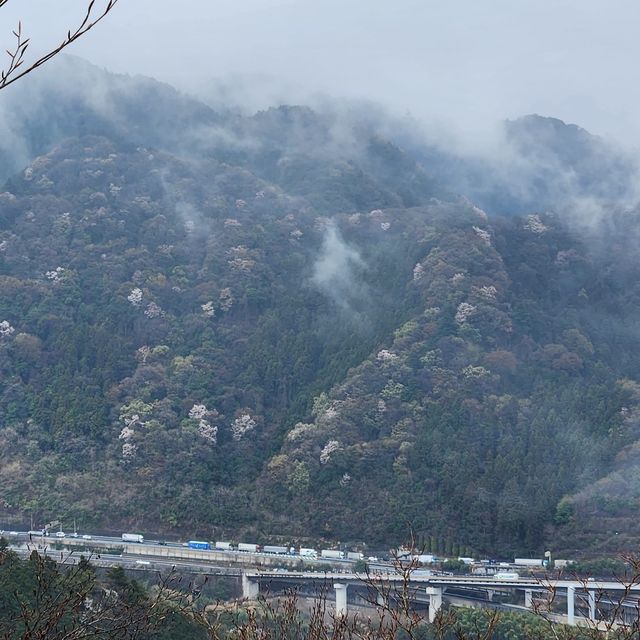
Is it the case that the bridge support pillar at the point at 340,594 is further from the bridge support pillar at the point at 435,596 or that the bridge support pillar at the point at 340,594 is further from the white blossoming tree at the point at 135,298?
the white blossoming tree at the point at 135,298

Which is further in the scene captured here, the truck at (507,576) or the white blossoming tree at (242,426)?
the white blossoming tree at (242,426)

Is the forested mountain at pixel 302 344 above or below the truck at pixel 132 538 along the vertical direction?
above

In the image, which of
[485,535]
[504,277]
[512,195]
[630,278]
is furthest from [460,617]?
[512,195]

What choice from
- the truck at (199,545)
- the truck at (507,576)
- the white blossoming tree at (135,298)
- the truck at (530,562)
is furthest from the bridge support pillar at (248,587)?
the white blossoming tree at (135,298)

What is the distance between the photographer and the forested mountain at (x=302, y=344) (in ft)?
155

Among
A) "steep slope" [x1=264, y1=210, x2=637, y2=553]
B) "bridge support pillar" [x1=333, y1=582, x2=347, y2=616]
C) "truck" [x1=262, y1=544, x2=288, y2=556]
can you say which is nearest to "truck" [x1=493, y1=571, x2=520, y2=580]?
"steep slope" [x1=264, y1=210, x2=637, y2=553]

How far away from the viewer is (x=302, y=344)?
5775 cm

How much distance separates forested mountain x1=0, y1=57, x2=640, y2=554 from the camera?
47.1 m

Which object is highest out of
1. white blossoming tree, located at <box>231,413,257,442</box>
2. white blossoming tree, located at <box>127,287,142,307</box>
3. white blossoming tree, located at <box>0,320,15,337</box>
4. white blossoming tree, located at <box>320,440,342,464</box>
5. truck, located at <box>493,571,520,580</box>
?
white blossoming tree, located at <box>127,287,142,307</box>

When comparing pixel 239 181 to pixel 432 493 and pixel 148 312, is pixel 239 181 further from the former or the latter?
pixel 432 493

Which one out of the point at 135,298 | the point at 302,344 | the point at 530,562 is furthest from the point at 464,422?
the point at 135,298

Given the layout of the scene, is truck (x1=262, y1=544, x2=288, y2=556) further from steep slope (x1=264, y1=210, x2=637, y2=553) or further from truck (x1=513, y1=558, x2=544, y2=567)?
truck (x1=513, y1=558, x2=544, y2=567)

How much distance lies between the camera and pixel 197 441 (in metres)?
51.7

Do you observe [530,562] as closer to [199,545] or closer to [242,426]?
[199,545]
